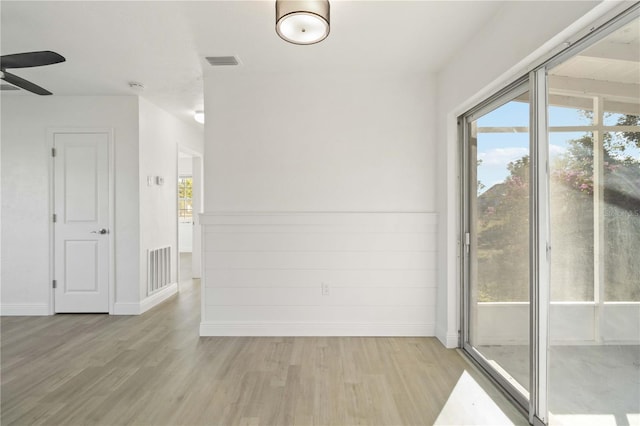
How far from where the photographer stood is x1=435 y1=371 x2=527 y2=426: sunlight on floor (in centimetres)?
206

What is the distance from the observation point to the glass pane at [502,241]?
7.59ft

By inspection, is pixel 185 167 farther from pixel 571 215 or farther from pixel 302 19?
pixel 571 215

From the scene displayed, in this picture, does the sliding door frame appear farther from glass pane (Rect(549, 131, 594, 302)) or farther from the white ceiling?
glass pane (Rect(549, 131, 594, 302))

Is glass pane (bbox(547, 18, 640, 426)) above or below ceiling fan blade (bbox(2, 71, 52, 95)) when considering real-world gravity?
below

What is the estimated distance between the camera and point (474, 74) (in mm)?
2688

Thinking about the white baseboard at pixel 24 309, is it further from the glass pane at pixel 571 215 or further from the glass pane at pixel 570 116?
the glass pane at pixel 570 116

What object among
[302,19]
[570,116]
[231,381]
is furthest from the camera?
[231,381]

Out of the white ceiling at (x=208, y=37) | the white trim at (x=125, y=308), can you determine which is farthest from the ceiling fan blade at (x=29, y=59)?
the white trim at (x=125, y=308)

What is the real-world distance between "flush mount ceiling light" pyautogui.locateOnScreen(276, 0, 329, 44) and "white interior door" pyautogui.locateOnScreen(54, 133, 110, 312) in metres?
3.15

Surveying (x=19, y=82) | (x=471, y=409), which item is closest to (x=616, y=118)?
(x=471, y=409)

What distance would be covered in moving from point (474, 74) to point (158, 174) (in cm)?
400

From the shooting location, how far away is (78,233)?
13.8ft

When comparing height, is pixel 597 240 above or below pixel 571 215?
below

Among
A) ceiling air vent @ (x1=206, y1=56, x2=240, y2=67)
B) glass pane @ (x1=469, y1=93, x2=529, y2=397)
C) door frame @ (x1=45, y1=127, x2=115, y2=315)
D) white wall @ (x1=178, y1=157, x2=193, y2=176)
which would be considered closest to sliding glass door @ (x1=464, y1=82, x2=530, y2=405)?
glass pane @ (x1=469, y1=93, x2=529, y2=397)
